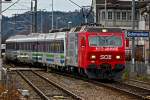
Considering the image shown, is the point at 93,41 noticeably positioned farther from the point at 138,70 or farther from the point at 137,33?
the point at 138,70

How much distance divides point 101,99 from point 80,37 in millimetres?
10447

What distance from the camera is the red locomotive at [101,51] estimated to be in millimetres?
29469

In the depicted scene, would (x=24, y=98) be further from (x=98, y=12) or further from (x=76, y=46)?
(x=98, y=12)

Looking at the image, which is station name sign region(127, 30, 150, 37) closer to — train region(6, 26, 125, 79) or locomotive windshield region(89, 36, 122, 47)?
train region(6, 26, 125, 79)

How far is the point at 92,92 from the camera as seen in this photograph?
23391 mm

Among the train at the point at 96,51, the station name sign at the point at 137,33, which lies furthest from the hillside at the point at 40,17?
the train at the point at 96,51

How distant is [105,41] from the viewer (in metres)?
30.0

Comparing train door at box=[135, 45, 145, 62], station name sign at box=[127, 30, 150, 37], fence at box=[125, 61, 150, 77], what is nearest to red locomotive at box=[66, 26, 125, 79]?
station name sign at box=[127, 30, 150, 37]

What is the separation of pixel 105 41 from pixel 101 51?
0.71 metres

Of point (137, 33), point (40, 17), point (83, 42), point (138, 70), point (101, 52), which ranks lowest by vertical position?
point (138, 70)

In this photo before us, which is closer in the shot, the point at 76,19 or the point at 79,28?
the point at 79,28

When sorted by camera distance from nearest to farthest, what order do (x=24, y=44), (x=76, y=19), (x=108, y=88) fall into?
(x=108, y=88) → (x=24, y=44) → (x=76, y=19)

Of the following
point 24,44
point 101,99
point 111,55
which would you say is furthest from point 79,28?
point 24,44

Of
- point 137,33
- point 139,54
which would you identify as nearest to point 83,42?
point 137,33
